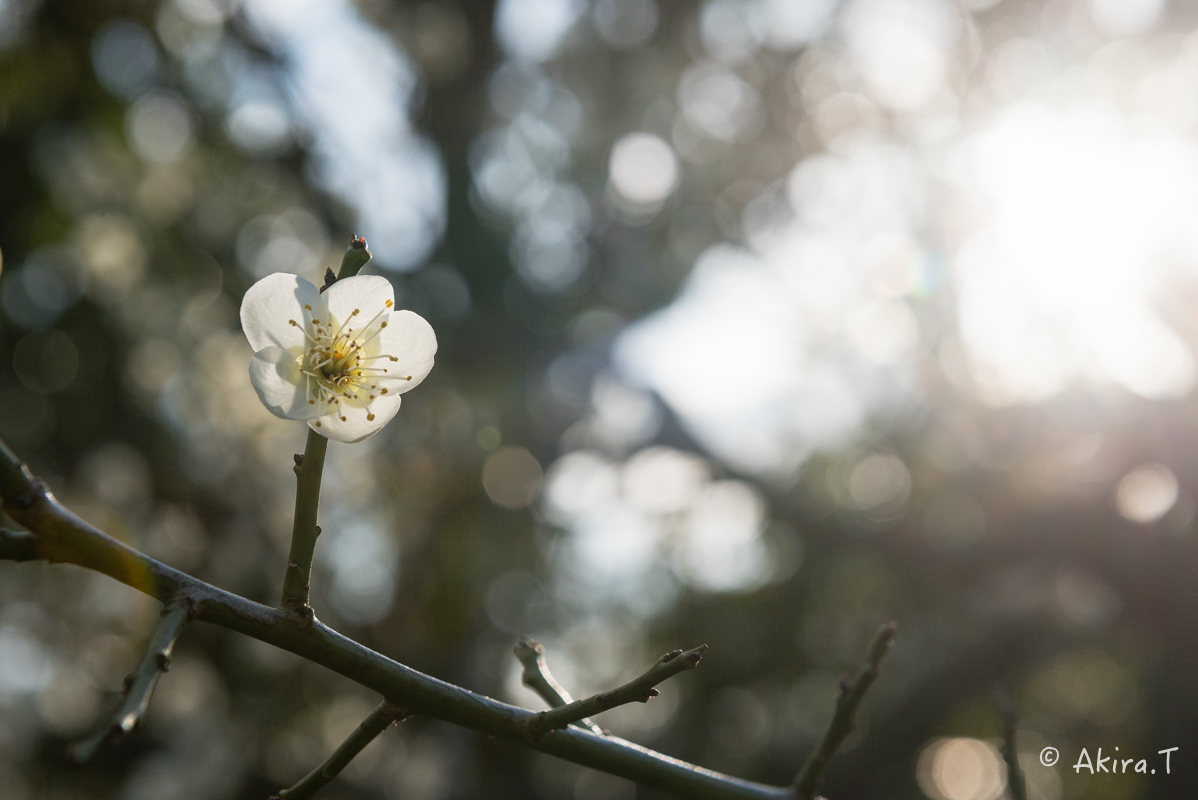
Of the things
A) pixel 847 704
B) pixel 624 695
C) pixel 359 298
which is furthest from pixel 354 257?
pixel 847 704

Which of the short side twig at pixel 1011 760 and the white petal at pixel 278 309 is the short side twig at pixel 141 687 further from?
the short side twig at pixel 1011 760

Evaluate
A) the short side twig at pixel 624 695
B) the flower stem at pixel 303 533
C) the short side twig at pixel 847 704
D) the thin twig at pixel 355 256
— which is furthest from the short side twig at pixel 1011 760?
the thin twig at pixel 355 256

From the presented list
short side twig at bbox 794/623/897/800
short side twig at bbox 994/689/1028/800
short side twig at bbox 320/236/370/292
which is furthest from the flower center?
short side twig at bbox 994/689/1028/800

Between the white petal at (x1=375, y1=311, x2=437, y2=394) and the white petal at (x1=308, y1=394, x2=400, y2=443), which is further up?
the white petal at (x1=375, y1=311, x2=437, y2=394)

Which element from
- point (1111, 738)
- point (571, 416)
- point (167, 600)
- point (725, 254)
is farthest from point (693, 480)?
point (167, 600)

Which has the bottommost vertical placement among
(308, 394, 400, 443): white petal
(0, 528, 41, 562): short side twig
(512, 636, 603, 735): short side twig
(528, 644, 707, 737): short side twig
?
(0, 528, 41, 562): short side twig

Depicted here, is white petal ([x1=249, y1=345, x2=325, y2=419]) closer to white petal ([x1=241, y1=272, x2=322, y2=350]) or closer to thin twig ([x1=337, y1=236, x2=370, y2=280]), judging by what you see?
white petal ([x1=241, y1=272, x2=322, y2=350])
